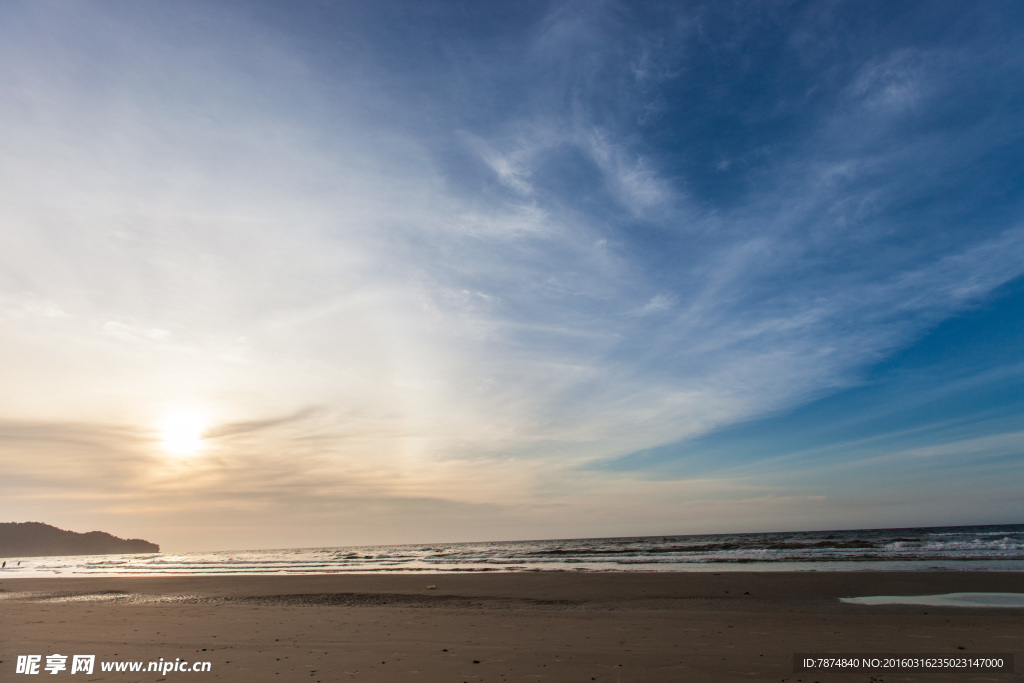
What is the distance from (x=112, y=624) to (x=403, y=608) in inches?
323

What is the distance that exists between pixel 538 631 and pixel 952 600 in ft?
44.8

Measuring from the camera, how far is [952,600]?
14734 millimetres

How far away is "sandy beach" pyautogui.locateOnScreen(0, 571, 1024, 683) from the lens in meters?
7.86

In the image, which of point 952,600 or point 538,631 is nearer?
point 538,631

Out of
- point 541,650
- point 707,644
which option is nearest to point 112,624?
point 541,650

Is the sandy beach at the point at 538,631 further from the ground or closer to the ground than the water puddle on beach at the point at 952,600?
further from the ground

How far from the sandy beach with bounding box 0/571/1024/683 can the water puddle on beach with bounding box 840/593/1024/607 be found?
888 millimetres

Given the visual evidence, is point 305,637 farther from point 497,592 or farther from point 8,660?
point 497,592

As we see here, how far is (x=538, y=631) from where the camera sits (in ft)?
36.2

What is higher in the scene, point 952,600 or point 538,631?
point 538,631

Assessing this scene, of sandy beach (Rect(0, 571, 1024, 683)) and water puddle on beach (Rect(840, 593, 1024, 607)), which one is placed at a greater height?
sandy beach (Rect(0, 571, 1024, 683))

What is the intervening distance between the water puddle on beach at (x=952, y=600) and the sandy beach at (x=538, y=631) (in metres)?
0.89

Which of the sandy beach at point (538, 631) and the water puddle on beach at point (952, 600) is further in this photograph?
the water puddle on beach at point (952, 600)

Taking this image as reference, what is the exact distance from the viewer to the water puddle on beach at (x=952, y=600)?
1399cm
